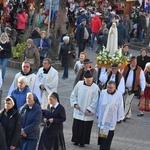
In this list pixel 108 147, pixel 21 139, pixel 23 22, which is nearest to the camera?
pixel 21 139

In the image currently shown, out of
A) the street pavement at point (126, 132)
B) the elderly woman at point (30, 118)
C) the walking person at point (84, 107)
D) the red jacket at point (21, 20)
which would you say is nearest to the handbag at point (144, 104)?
the street pavement at point (126, 132)

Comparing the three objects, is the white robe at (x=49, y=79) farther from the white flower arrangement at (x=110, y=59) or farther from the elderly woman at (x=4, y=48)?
the elderly woman at (x=4, y=48)

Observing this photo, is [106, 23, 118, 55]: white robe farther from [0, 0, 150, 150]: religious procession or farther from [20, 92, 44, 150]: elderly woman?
[20, 92, 44, 150]: elderly woman

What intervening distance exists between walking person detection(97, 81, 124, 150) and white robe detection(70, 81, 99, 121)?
20 centimetres

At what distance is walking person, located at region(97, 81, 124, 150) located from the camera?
1173 cm

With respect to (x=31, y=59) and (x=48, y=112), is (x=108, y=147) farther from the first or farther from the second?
(x=31, y=59)

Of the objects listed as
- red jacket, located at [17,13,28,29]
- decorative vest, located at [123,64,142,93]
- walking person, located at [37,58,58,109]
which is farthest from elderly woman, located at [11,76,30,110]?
red jacket, located at [17,13,28,29]

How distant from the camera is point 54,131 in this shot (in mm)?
10469

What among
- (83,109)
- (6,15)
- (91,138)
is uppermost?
(6,15)

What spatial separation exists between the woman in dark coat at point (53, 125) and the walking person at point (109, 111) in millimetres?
1543

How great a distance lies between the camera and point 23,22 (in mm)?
26406

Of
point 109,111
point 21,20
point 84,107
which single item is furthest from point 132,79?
point 21,20

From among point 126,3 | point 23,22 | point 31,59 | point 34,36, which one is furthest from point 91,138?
point 126,3

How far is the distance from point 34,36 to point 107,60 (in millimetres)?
6364
